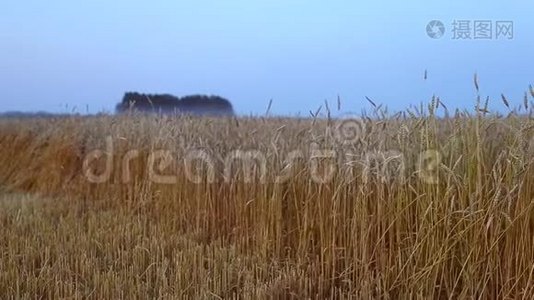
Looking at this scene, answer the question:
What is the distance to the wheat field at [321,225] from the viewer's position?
8.00 ft

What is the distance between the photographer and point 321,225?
3.01 metres

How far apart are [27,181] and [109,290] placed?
4715 mm

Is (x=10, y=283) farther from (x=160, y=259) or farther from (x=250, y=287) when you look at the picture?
(x=250, y=287)

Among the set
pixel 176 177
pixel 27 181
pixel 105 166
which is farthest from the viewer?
pixel 27 181

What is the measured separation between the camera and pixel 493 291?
8.03ft

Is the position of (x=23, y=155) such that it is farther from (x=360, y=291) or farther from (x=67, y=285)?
(x=360, y=291)

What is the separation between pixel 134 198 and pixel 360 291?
2.88m

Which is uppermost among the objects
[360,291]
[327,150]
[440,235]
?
[327,150]

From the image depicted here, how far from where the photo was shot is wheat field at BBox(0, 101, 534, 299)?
8.00ft

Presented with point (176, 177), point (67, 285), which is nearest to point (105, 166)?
point (176, 177)

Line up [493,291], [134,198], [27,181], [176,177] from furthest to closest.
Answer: [27,181]
[134,198]
[176,177]
[493,291]

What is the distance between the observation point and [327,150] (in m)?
3.23

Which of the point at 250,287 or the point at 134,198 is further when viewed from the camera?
the point at 134,198

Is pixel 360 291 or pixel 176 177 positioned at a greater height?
pixel 176 177
